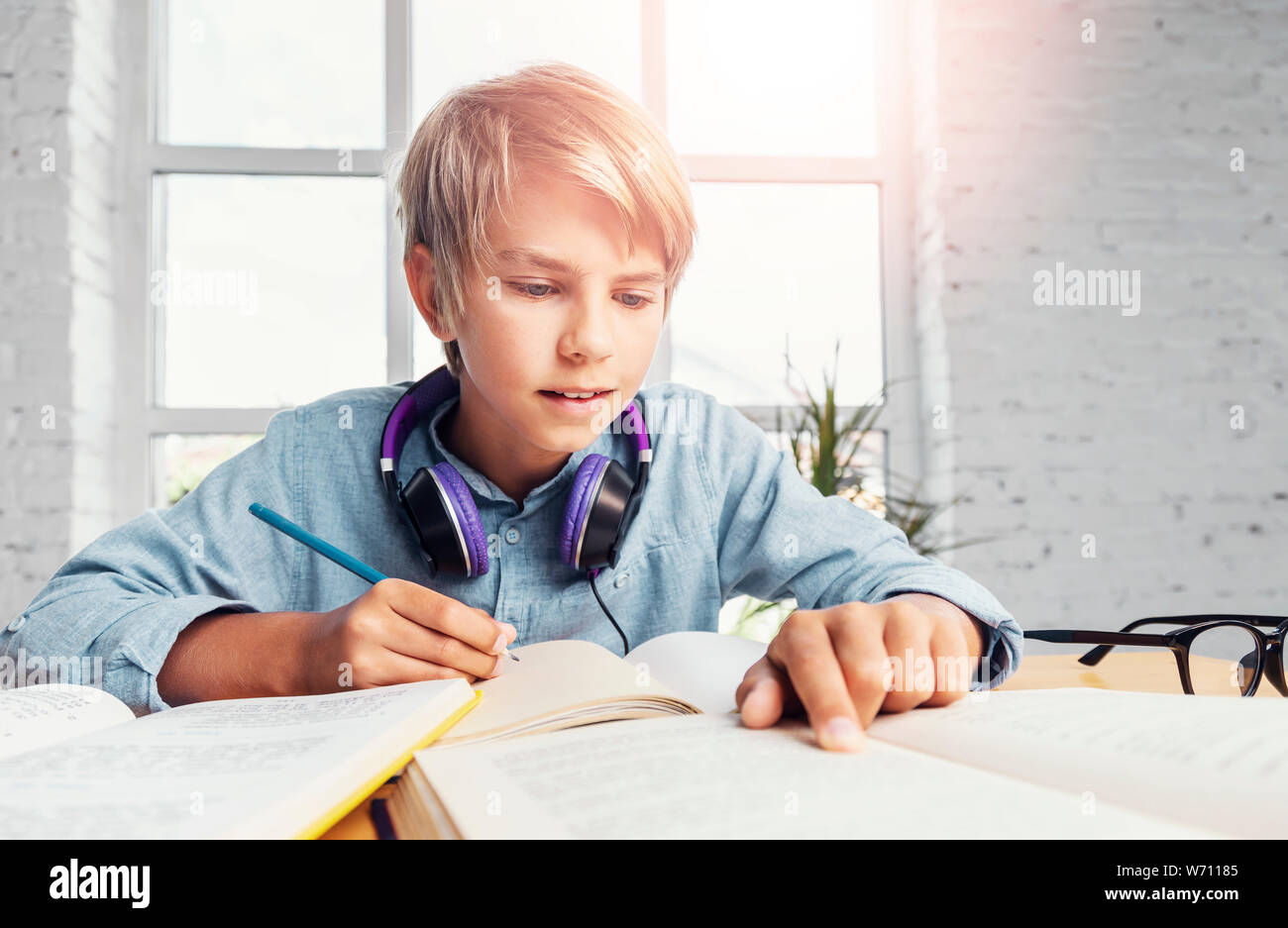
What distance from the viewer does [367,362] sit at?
2477 mm

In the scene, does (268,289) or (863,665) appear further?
(268,289)

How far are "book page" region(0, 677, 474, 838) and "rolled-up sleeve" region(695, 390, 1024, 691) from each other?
0.46 metres

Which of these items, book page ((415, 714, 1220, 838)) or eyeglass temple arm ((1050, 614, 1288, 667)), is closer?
book page ((415, 714, 1220, 838))

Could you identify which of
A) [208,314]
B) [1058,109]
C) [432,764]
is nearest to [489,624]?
[432,764]

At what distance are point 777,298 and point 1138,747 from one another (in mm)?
2335

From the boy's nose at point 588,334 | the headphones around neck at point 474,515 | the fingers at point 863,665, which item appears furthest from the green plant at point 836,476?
the fingers at point 863,665

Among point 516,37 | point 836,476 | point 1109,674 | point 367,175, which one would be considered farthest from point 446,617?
point 516,37

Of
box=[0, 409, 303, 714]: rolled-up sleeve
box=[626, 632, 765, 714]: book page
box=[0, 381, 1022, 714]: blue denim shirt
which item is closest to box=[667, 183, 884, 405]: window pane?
box=[0, 381, 1022, 714]: blue denim shirt

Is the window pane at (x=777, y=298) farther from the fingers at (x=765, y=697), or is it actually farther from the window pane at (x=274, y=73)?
the fingers at (x=765, y=697)

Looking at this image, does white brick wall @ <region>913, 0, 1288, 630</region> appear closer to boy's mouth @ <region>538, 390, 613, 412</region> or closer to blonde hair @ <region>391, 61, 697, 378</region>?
blonde hair @ <region>391, 61, 697, 378</region>

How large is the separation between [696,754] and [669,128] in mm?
2535

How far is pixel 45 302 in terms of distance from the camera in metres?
2.12

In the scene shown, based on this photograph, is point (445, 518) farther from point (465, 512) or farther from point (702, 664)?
point (702, 664)

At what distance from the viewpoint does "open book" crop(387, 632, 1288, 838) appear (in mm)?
305
